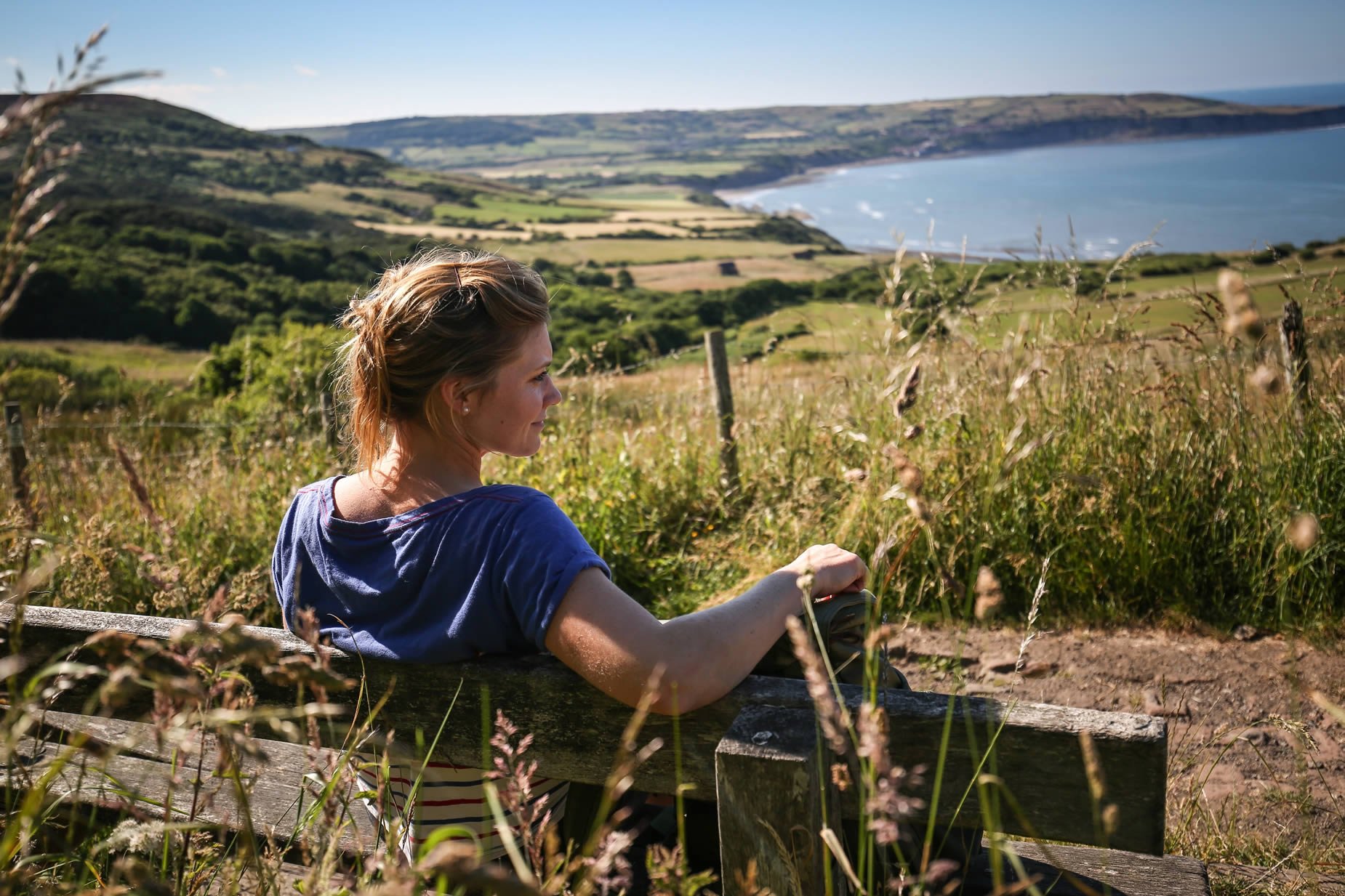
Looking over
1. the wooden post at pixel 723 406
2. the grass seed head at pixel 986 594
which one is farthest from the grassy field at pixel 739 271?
the grass seed head at pixel 986 594

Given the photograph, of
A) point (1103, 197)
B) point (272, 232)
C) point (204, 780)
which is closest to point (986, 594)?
A: point (204, 780)

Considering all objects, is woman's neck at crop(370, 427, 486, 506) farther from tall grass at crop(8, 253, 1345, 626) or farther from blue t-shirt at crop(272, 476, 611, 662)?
tall grass at crop(8, 253, 1345, 626)

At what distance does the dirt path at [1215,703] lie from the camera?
2641 mm

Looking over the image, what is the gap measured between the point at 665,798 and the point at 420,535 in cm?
75

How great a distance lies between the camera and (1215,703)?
11.9ft

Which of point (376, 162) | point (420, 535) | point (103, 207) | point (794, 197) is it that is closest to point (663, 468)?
point (420, 535)

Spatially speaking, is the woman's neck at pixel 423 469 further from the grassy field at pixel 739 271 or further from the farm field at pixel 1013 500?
the grassy field at pixel 739 271

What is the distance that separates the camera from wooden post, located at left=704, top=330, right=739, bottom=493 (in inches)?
215

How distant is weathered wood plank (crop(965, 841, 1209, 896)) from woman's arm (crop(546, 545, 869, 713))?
28.2 inches

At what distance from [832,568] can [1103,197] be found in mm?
109909

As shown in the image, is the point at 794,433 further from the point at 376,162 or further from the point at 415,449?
the point at 376,162

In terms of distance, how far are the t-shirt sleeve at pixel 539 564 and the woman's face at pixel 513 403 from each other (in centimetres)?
29

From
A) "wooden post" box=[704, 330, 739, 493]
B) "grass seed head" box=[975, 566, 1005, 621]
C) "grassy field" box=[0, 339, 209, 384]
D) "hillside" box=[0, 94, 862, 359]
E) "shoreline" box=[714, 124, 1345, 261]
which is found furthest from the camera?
"shoreline" box=[714, 124, 1345, 261]

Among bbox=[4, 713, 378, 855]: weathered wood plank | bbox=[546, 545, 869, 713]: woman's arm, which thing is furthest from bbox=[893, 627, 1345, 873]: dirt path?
bbox=[4, 713, 378, 855]: weathered wood plank
